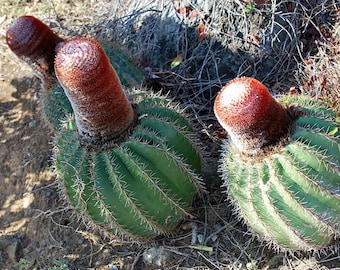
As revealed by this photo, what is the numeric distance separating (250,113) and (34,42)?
141 centimetres

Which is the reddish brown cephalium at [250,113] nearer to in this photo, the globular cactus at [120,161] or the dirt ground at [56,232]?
the globular cactus at [120,161]

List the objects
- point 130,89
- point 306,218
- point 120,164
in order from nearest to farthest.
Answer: point 306,218, point 120,164, point 130,89

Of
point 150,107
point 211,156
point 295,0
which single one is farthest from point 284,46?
point 150,107

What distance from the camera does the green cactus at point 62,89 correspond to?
10.2 feet

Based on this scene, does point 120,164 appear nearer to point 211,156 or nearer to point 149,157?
point 149,157

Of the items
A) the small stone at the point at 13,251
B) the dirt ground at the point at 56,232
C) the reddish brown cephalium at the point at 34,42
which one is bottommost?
the small stone at the point at 13,251

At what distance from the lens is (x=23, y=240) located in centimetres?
322

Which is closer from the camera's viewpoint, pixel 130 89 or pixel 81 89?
pixel 81 89

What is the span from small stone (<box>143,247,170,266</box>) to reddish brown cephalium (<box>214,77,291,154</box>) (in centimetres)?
86

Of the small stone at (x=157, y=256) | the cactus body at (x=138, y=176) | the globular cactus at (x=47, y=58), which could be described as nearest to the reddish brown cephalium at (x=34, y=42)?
the globular cactus at (x=47, y=58)

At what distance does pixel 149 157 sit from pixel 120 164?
14cm

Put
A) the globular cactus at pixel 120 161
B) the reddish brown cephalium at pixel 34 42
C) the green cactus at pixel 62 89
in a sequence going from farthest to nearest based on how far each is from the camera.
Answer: the green cactus at pixel 62 89 → the reddish brown cephalium at pixel 34 42 → the globular cactus at pixel 120 161

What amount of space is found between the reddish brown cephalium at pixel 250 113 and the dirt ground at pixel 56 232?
0.63 m

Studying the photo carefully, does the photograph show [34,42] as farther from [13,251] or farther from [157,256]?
[157,256]
